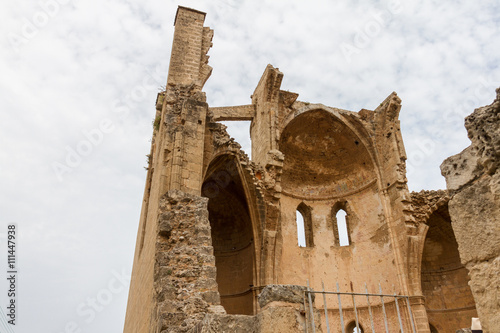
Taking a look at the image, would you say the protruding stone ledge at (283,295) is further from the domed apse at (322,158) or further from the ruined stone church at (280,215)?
the domed apse at (322,158)

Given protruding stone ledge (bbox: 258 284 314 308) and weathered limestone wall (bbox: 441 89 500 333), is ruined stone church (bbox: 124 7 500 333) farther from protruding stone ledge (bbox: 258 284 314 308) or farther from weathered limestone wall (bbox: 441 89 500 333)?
weathered limestone wall (bbox: 441 89 500 333)

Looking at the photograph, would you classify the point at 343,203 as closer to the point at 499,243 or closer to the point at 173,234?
the point at 173,234

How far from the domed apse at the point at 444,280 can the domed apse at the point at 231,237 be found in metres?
6.87

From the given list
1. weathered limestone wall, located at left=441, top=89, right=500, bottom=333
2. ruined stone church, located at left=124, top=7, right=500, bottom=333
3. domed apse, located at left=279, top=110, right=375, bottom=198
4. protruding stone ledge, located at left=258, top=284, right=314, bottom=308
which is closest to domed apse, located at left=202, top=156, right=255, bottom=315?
ruined stone church, located at left=124, top=7, right=500, bottom=333

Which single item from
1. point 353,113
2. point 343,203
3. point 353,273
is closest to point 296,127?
point 353,113

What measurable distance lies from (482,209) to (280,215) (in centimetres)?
1094

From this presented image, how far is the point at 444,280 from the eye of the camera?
45.4 feet

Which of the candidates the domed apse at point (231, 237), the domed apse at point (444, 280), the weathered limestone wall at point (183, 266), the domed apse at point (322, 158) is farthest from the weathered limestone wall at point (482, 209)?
the domed apse at point (444, 280)

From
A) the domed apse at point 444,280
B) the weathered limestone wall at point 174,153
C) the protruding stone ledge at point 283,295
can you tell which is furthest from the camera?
the domed apse at point 444,280

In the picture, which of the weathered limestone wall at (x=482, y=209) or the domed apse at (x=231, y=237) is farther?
the domed apse at (x=231, y=237)

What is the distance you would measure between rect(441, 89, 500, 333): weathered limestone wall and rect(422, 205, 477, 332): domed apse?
12.0 meters

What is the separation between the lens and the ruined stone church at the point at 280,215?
6363mm

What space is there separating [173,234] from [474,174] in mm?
4814

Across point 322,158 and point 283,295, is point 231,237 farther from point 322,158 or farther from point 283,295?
point 283,295
